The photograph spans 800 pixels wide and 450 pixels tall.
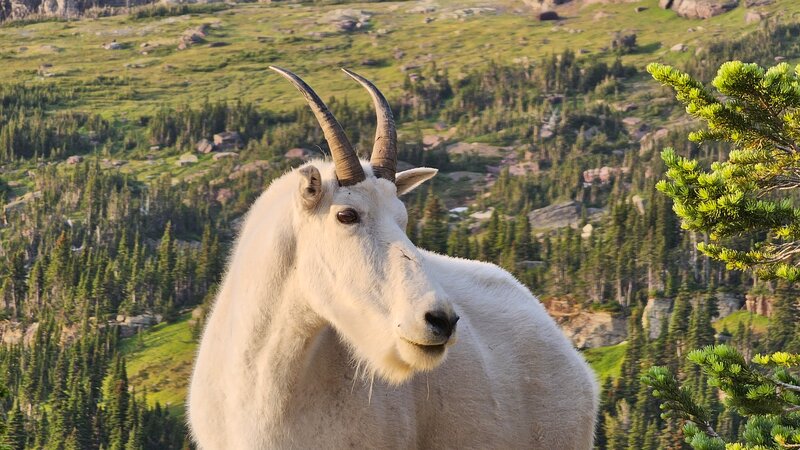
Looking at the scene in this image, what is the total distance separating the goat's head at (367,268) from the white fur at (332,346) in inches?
0.5

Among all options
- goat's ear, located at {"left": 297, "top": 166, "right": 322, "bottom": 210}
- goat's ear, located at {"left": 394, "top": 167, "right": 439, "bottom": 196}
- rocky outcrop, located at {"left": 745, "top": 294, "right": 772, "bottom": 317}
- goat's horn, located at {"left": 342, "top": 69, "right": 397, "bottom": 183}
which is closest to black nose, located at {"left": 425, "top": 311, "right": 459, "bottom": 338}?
goat's ear, located at {"left": 297, "top": 166, "right": 322, "bottom": 210}

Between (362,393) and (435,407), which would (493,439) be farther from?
(362,393)

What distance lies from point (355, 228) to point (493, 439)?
391cm

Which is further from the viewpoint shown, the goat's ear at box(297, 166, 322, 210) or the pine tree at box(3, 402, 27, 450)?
the pine tree at box(3, 402, 27, 450)

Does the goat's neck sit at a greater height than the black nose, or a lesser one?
lesser

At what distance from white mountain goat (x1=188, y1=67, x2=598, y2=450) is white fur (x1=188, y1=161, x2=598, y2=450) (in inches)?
0.5

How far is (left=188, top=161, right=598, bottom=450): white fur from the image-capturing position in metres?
10.9

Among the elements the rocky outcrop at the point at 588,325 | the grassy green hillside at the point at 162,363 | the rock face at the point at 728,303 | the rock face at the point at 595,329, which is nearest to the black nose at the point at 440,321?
the grassy green hillside at the point at 162,363

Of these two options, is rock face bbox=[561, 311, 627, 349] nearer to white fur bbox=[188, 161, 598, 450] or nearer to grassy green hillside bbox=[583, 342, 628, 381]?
A: grassy green hillside bbox=[583, 342, 628, 381]

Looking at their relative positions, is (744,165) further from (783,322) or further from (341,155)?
(783,322)

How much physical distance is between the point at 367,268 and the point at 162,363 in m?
177

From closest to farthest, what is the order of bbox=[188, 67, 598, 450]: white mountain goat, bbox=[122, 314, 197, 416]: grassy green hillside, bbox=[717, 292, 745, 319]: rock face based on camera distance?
bbox=[188, 67, 598, 450]: white mountain goat, bbox=[122, 314, 197, 416]: grassy green hillside, bbox=[717, 292, 745, 319]: rock face

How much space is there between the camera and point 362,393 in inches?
467

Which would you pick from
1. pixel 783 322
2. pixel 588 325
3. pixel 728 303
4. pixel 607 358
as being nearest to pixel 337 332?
pixel 783 322
